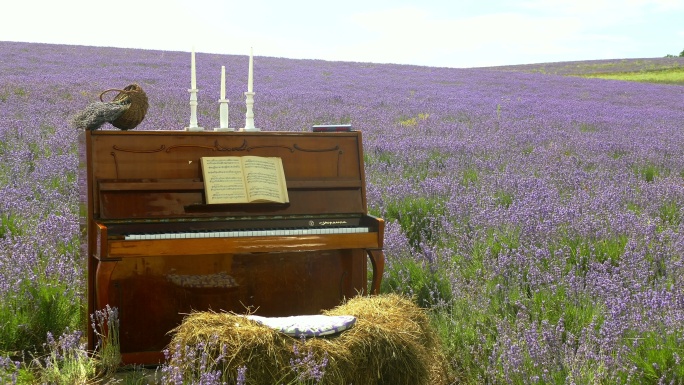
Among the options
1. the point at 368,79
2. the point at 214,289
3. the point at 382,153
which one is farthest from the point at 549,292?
the point at 368,79

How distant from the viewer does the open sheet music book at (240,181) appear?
424 cm

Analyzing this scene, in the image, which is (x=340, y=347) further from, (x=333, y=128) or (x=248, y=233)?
(x=333, y=128)

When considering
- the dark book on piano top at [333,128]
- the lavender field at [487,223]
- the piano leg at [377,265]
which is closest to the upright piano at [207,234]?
the piano leg at [377,265]

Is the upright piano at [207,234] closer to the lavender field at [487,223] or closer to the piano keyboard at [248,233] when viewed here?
the piano keyboard at [248,233]

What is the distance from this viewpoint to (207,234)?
3.95 metres

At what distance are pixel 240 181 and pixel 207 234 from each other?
47 centimetres

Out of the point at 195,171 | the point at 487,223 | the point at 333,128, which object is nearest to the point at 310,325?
the point at 195,171

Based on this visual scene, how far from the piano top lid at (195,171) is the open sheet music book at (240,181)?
0.22ft

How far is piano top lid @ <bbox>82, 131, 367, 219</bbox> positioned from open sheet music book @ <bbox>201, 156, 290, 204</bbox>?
7 cm

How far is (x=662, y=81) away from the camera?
110ft

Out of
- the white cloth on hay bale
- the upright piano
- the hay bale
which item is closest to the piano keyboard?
the upright piano

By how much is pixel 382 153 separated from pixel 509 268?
182 inches

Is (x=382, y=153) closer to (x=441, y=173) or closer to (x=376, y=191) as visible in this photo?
(x=441, y=173)

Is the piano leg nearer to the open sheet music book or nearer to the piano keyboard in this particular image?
the piano keyboard
